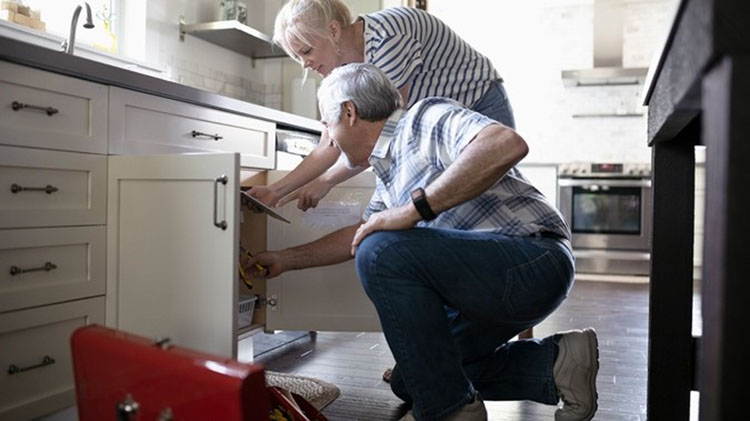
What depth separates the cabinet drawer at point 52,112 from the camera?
57.0 inches

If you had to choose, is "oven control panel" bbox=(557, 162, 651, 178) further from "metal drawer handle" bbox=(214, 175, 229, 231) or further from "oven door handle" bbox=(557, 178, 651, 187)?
"metal drawer handle" bbox=(214, 175, 229, 231)

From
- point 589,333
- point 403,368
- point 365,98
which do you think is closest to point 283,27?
point 365,98

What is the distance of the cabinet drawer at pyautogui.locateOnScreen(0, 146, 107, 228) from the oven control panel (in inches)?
181

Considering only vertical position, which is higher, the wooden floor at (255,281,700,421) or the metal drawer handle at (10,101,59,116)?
the metal drawer handle at (10,101,59,116)

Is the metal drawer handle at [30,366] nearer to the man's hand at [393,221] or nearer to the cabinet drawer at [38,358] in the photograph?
the cabinet drawer at [38,358]

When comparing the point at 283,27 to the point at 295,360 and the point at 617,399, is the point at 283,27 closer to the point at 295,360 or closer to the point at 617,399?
Answer: the point at 295,360

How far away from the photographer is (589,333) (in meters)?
1.56

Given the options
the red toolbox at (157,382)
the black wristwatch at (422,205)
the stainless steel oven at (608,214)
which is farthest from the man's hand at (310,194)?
the stainless steel oven at (608,214)

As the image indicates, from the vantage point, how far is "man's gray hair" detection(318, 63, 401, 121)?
1.45 meters

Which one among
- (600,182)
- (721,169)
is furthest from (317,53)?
(600,182)

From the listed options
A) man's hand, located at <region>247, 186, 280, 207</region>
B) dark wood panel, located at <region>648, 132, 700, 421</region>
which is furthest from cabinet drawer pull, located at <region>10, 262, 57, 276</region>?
dark wood panel, located at <region>648, 132, 700, 421</region>

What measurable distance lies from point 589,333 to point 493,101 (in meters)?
0.64

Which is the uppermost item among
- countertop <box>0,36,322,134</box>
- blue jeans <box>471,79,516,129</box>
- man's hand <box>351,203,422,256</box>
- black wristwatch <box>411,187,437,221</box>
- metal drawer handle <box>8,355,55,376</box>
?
countertop <box>0,36,322,134</box>

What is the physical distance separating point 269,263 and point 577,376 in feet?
2.60
